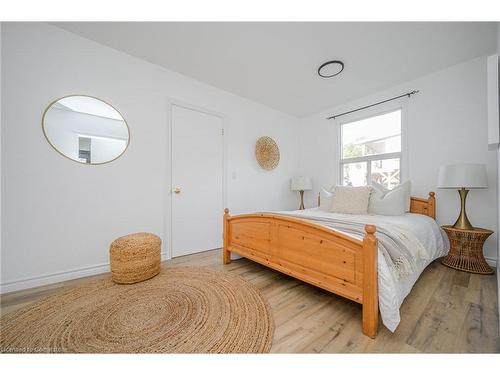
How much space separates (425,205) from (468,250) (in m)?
0.64

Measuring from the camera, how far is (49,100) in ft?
5.74

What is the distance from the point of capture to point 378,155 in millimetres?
2939

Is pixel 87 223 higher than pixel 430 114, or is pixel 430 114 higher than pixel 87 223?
pixel 430 114

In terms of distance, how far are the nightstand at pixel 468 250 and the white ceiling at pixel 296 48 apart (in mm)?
1944

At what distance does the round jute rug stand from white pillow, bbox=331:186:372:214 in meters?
1.54

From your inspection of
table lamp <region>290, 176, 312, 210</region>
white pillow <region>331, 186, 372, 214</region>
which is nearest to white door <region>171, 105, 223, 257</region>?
table lamp <region>290, 176, 312, 210</region>

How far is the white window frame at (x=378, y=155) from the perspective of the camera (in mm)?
2650

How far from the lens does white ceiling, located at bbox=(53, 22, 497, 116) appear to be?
5.75ft

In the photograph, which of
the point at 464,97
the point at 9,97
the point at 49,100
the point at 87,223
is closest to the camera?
the point at 9,97

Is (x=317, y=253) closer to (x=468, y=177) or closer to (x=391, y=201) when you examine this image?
(x=391, y=201)

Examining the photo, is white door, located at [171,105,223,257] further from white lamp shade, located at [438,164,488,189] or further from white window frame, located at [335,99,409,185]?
white lamp shade, located at [438,164,488,189]
